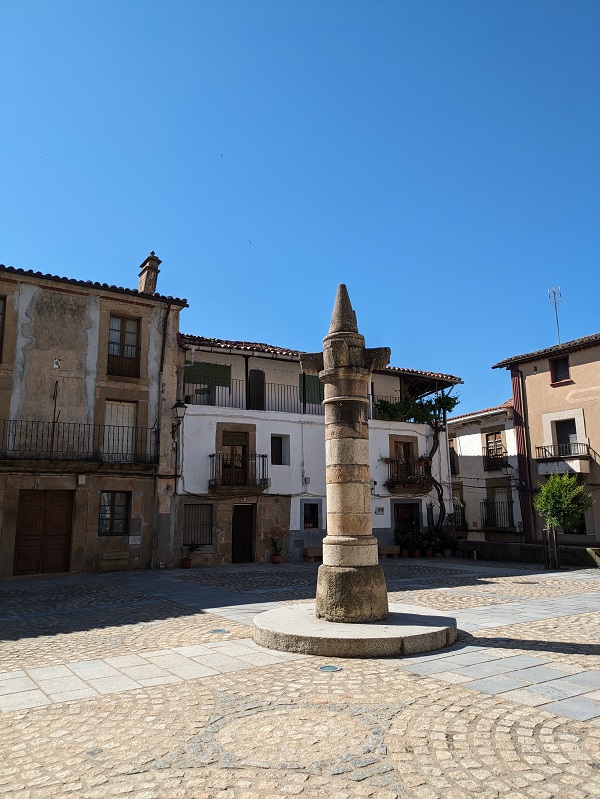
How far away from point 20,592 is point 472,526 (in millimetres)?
22977

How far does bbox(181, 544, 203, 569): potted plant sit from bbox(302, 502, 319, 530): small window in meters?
4.35

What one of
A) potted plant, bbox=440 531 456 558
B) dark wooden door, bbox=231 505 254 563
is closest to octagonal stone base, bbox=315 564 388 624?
dark wooden door, bbox=231 505 254 563

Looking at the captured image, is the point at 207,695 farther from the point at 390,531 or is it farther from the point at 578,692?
the point at 390,531

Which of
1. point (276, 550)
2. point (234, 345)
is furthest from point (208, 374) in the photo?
point (276, 550)

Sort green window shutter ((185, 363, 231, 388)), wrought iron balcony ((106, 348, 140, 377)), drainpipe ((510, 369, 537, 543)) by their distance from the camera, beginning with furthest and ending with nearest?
1. drainpipe ((510, 369, 537, 543))
2. green window shutter ((185, 363, 231, 388))
3. wrought iron balcony ((106, 348, 140, 377))

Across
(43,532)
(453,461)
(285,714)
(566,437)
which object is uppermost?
(566,437)

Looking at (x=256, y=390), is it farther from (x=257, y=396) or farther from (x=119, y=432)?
(x=119, y=432)

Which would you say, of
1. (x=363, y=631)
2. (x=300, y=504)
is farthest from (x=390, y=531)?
(x=363, y=631)

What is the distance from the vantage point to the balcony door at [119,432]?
18392 millimetres

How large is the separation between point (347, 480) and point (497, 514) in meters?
23.1

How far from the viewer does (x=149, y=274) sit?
69.1 feet

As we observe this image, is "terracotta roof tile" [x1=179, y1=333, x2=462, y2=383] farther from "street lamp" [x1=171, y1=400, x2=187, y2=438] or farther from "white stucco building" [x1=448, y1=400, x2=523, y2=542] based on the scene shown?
"white stucco building" [x1=448, y1=400, x2=523, y2=542]

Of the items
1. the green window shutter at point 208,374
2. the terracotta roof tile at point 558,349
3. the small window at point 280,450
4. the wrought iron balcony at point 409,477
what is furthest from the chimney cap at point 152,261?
the terracotta roof tile at point 558,349

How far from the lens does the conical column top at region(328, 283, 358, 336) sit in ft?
27.8
